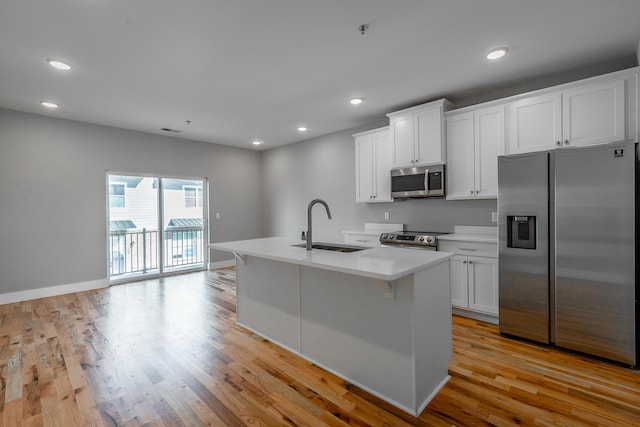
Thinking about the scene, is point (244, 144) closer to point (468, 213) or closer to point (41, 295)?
point (41, 295)

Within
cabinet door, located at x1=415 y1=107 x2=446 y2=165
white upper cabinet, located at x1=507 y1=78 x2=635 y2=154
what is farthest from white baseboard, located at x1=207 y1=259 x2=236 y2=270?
white upper cabinet, located at x1=507 y1=78 x2=635 y2=154

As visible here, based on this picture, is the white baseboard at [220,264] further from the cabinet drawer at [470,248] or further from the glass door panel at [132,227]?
the cabinet drawer at [470,248]

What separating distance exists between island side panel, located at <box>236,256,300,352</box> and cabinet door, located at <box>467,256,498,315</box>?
198 centimetres

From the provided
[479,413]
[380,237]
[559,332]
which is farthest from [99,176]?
[559,332]

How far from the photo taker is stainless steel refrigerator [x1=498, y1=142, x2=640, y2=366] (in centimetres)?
237

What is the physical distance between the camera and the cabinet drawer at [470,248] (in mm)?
3174

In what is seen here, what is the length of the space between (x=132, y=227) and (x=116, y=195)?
0.61m

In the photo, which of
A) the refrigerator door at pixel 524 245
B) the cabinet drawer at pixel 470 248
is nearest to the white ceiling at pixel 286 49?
the refrigerator door at pixel 524 245

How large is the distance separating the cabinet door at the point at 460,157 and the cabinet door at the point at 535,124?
1.36ft

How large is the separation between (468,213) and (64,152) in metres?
5.79

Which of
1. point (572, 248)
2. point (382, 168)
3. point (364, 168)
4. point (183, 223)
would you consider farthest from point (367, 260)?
point (183, 223)

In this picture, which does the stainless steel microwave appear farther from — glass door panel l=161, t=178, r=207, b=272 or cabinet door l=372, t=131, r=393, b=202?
glass door panel l=161, t=178, r=207, b=272

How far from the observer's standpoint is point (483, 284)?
326cm

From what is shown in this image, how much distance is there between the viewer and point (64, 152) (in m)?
4.59
